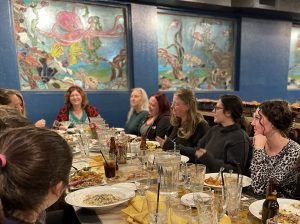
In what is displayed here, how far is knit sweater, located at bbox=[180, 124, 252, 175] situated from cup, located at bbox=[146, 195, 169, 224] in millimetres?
891

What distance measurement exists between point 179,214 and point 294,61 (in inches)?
266

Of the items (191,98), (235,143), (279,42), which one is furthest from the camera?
(279,42)

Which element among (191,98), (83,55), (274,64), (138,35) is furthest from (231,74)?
(191,98)

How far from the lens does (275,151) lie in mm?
1697

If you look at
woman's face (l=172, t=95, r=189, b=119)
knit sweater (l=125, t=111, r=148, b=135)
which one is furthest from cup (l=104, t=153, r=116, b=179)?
knit sweater (l=125, t=111, r=148, b=135)

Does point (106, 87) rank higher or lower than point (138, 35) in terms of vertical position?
lower

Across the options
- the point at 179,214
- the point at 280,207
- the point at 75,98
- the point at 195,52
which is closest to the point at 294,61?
the point at 195,52

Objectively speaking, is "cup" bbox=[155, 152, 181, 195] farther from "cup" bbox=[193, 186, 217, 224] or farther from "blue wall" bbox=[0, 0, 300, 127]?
"blue wall" bbox=[0, 0, 300, 127]

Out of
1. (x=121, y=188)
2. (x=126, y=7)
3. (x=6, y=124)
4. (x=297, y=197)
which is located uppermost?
(x=126, y=7)

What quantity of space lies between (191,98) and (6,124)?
5.55 ft

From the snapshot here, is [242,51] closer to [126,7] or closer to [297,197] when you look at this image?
[126,7]

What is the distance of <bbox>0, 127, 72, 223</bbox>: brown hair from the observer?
81 cm

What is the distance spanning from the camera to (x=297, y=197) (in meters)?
1.50

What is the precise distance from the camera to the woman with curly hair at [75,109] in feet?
12.7
